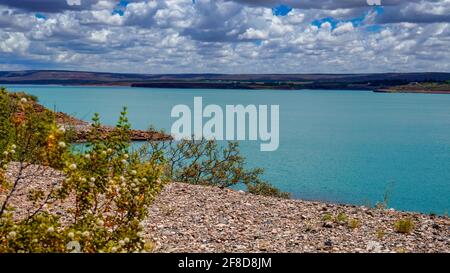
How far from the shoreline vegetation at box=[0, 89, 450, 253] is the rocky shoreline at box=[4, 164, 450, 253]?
0.02 metres

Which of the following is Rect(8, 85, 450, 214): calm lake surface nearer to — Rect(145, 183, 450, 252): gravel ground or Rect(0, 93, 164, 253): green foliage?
Rect(145, 183, 450, 252): gravel ground

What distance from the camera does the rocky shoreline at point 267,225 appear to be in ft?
36.4

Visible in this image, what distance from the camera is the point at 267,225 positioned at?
12891 mm

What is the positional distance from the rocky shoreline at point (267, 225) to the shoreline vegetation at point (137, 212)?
0.02 metres

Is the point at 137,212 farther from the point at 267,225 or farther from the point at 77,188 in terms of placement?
the point at 267,225

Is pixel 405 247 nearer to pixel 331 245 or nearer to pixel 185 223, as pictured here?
pixel 331 245

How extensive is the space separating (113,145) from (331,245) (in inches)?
219

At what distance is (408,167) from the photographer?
45000 mm

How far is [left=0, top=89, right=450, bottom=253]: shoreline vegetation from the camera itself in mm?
6402

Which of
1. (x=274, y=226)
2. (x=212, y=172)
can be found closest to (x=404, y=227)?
(x=274, y=226)

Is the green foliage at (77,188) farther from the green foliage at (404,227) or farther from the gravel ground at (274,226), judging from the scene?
the green foliage at (404,227)

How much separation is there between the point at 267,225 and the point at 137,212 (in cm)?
489

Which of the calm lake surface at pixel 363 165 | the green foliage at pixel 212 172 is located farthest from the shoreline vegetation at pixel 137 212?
the calm lake surface at pixel 363 165
